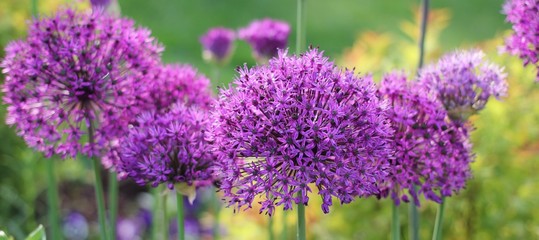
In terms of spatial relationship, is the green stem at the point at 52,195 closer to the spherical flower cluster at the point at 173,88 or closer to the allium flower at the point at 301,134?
the spherical flower cluster at the point at 173,88

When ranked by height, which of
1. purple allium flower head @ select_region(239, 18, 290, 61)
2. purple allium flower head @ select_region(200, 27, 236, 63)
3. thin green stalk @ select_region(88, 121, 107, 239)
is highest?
purple allium flower head @ select_region(200, 27, 236, 63)

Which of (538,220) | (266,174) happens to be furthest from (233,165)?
(538,220)

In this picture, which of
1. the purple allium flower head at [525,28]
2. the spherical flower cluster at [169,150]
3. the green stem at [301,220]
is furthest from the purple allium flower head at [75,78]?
the purple allium flower head at [525,28]

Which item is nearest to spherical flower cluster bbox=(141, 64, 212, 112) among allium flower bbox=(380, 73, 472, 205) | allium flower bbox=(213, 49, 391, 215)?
allium flower bbox=(213, 49, 391, 215)

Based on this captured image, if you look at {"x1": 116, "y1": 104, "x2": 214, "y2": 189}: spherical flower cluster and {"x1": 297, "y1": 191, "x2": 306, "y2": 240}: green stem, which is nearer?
{"x1": 297, "y1": 191, "x2": 306, "y2": 240}: green stem

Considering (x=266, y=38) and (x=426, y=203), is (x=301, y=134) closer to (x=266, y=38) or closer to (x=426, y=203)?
(x=266, y=38)

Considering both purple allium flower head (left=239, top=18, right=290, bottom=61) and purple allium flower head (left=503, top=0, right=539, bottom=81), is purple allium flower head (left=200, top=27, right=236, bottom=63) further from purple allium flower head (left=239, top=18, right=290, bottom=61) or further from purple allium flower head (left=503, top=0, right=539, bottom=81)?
purple allium flower head (left=503, top=0, right=539, bottom=81)

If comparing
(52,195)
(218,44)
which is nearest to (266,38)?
(218,44)
